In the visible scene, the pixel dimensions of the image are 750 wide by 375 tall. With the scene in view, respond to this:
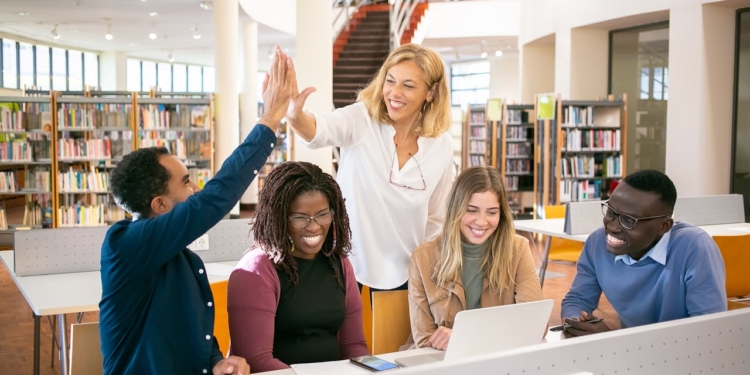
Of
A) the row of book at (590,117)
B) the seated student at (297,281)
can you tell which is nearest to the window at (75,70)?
the row of book at (590,117)

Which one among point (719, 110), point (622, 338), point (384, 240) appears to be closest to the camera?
point (622, 338)

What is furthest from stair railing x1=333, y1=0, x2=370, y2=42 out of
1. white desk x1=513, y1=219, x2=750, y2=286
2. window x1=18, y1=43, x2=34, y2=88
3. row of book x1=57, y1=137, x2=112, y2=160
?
white desk x1=513, y1=219, x2=750, y2=286

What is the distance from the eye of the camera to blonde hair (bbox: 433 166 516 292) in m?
2.59

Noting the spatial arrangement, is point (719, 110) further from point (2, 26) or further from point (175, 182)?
point (2, 26)

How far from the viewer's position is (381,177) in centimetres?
280

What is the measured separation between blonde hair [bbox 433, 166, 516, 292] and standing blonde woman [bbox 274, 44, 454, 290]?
173 mm

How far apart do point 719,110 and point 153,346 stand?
8583 mm

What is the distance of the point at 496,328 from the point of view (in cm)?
174

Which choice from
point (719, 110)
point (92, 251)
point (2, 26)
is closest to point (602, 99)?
point (719, 110)

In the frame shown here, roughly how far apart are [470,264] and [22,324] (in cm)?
460

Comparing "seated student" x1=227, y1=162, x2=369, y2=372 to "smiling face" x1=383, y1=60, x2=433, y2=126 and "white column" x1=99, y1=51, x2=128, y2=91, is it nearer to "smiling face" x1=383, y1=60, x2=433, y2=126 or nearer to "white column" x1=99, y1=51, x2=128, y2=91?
"smiling face" x1=383, y1=60, x2=433, y2=126

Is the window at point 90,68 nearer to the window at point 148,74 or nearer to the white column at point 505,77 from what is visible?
the window at point 148,74

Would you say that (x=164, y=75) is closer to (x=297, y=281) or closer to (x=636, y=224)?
(x=297, y=281)

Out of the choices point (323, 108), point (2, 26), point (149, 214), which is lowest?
point (149, 214)
